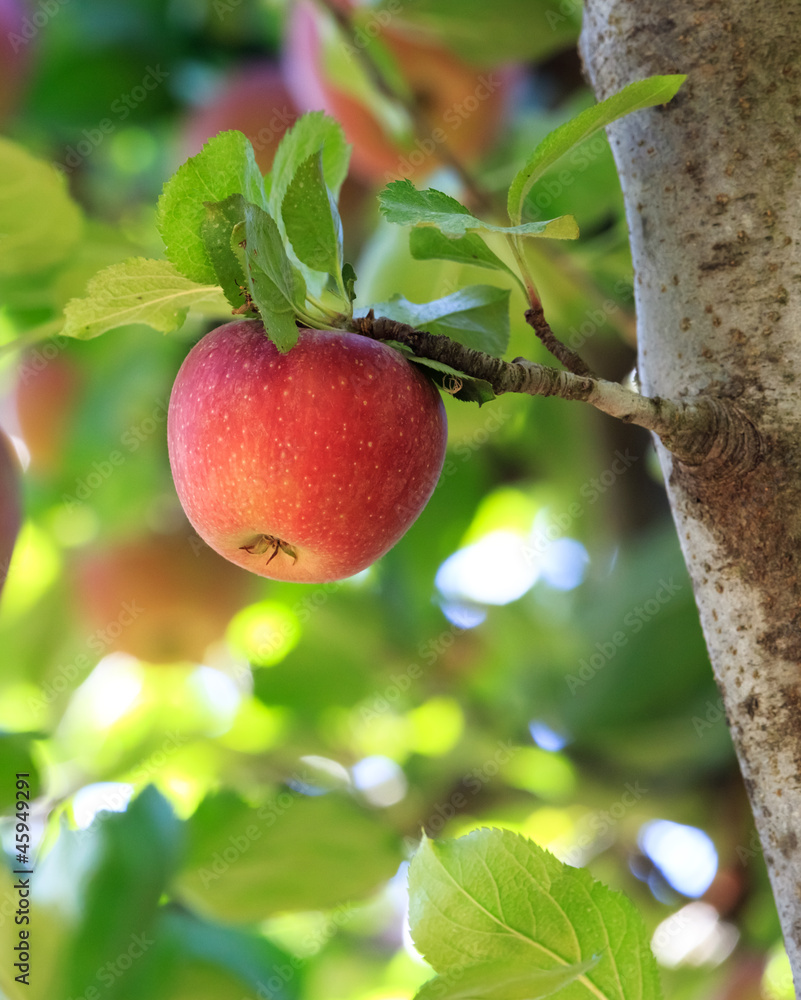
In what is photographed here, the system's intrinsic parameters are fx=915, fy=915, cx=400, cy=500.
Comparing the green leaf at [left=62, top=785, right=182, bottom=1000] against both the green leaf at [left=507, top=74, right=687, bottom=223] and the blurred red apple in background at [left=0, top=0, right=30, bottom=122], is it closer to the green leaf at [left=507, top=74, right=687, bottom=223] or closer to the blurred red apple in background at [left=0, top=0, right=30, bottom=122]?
the green leaf at [left=507, top=74, right=687, bottom=223]

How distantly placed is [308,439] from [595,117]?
0.20 metres

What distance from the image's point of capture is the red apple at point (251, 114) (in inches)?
43.3

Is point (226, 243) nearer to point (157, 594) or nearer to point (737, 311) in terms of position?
point (737, 311)

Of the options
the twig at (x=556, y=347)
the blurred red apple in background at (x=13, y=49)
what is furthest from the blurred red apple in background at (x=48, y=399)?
the twig at (x=556, y=347)

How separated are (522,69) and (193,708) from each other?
3.40 ft

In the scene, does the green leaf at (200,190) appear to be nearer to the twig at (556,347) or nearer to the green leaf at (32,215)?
the twig at (556,347)

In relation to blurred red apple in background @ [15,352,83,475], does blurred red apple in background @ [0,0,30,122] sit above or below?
above

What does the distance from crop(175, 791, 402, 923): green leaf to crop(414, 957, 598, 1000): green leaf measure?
59 centimetres

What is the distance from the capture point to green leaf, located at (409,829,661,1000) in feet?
1.42

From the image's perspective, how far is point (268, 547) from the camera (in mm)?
518

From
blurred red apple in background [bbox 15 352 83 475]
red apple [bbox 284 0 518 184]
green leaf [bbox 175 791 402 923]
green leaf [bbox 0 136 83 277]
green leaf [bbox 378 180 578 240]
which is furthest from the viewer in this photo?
blurred red apple in background [bbox 15 352 83 475]

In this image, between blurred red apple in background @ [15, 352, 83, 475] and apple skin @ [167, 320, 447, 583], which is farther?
blurred red apple in background @ [15, 352, 83, 475]

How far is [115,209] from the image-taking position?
1311 mm

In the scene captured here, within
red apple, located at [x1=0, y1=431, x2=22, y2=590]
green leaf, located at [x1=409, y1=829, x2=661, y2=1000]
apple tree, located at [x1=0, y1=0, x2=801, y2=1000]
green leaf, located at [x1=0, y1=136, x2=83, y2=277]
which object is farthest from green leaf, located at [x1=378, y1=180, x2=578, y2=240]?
red apple, located at [x1=0, y1=431, x2=22, y2=590]
